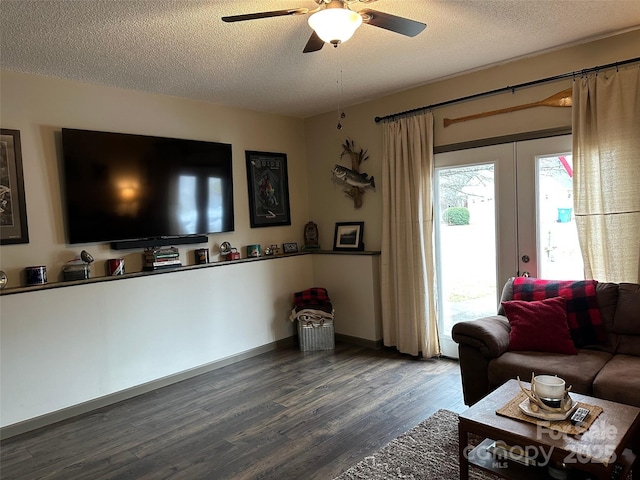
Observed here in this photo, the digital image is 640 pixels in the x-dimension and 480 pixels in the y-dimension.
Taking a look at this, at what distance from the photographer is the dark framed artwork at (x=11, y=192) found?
304cm

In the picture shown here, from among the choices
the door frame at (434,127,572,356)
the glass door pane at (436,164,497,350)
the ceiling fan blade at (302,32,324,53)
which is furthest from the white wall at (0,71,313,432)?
the door frame at (434,127,572,356)

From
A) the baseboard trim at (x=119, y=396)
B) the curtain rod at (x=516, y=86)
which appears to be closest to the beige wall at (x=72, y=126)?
the baseboard trim at (x=119, y=396)

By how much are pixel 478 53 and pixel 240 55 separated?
69.3 inches

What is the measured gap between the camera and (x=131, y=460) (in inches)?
101

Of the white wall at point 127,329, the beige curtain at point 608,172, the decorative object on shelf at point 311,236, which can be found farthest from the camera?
the decorative object on shelf at point 311,236

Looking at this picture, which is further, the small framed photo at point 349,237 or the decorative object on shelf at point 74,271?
the small framed photo at point 349,237

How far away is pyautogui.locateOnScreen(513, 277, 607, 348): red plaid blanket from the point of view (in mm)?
2773

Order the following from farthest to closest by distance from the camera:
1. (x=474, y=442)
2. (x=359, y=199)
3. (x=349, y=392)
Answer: (x=359, y=199), (x=349, y=392), (x=474, y=442)

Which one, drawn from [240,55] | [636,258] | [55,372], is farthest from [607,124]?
[55,372]

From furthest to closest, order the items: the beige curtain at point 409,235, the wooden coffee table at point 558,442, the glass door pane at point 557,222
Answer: the beige curtain at point 409,235 → the glass door pane at point 557,222 → the wooden coffee table at point 558,442

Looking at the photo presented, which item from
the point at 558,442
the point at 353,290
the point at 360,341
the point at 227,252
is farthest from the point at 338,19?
the point at 360,341

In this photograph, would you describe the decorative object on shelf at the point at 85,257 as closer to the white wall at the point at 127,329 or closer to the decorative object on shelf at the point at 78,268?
the decorative object on shelf at the point at 78,268

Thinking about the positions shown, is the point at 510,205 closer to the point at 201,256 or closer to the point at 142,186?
the point at 201,256

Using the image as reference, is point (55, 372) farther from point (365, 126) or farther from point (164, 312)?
point (365, 126)
